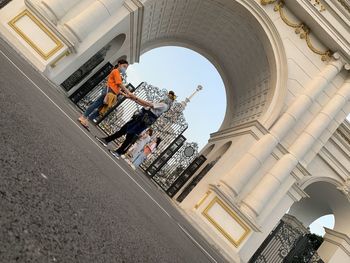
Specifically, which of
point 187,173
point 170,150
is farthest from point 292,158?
point 170,150

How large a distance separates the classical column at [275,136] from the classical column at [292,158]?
1.45 feet

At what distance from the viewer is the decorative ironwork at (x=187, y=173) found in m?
15.8

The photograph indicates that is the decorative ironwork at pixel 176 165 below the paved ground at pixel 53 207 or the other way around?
the other way around

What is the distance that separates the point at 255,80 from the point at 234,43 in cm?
177

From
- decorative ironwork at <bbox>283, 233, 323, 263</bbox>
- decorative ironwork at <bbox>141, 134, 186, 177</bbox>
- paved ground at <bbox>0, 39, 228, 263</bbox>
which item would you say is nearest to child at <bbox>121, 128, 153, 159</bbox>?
paved ground at <bbox>0, 39, 228, 263</bbox>

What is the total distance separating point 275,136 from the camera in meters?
12.6

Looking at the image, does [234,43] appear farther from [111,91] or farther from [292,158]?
[111,91]

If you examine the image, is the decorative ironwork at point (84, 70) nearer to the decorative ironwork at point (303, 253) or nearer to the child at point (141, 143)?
the child at point (141, 143)

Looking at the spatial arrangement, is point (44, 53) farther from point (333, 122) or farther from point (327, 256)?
point (327, 256)

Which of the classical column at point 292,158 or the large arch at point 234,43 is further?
the large arch at point 234,43

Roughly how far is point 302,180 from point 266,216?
2.27 metres

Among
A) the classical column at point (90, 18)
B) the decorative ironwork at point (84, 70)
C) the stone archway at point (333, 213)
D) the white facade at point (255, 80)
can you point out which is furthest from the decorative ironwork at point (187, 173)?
the classical column at point (90, 18)

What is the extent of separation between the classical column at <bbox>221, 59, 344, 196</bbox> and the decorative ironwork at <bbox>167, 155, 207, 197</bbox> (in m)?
3.89

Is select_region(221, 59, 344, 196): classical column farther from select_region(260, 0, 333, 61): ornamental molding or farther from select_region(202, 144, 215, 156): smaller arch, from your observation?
select_region(202, 144, 215, 156): smaller arch
